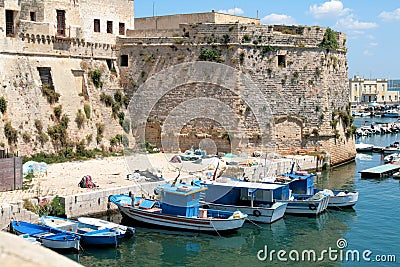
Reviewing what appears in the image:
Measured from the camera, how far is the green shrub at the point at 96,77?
24292mm

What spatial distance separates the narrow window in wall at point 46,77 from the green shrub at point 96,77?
241cm

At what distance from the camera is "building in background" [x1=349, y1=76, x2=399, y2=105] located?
87688 mm

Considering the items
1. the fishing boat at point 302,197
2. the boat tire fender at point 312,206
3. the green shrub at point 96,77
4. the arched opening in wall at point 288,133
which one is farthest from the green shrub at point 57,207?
the arched opening in wall at point 288,133

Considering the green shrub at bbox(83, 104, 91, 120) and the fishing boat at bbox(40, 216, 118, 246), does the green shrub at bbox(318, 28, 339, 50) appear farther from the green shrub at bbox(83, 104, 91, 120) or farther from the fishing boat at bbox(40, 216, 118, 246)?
the fishing boat at bbox(40, 216, 118, 246)

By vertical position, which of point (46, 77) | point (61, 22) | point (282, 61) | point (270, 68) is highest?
point (61, 22)

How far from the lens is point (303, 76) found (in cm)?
2566

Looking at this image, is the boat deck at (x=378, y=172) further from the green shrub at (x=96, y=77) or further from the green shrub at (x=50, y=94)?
the green shrub at (x=50, y=94)

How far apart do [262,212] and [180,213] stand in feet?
8.84

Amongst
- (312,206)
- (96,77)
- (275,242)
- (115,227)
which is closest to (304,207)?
(312,206)

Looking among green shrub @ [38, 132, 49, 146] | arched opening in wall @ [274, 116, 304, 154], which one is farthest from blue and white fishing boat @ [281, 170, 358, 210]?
green shrub @ [38, 132, 49, 146]

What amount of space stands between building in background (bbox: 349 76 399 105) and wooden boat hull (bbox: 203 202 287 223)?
72.5 m

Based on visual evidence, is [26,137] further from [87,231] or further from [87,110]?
[87,231]

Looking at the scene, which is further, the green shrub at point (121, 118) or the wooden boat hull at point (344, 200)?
the green shrub at point (121, 118)

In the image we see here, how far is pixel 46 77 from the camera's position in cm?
2227
